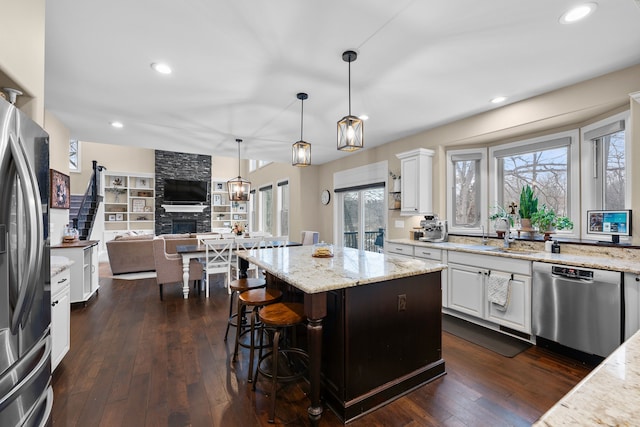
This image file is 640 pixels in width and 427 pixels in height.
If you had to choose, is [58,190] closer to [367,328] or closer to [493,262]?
[367,328]

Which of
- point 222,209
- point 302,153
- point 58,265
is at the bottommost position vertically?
point 58,265

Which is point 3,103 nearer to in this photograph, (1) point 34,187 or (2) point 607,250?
(1) point 34,187

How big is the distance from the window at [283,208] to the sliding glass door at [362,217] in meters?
2.00

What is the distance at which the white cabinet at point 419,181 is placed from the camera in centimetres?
425

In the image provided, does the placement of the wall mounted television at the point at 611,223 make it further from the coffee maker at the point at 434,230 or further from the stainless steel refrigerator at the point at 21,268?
the stainless steel refrigerator at the point at 21,268

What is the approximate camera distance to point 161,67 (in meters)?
2.54

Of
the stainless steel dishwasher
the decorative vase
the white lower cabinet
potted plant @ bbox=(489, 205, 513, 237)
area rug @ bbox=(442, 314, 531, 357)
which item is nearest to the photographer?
the stainless steel dishwasher

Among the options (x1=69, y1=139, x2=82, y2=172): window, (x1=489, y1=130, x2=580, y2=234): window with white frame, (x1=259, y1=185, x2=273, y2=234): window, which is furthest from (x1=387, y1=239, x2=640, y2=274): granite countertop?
(x1=69, y1=139, x2=82, y2=172): window

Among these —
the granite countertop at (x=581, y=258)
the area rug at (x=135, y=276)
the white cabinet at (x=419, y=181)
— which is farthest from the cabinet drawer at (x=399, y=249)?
the area rug at (x=135, y=276)

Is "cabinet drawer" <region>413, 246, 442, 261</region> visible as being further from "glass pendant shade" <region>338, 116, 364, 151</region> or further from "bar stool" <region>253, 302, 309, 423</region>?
"bar stool" <region>253, 302, 309, 423</region>

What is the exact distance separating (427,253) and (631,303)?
1.90m

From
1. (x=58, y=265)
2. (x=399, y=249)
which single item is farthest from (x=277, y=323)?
(x=399, y=249)

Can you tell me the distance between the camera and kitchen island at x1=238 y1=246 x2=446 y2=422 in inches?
69.7

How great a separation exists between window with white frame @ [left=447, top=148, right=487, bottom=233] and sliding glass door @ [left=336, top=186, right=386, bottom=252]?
133 cm
